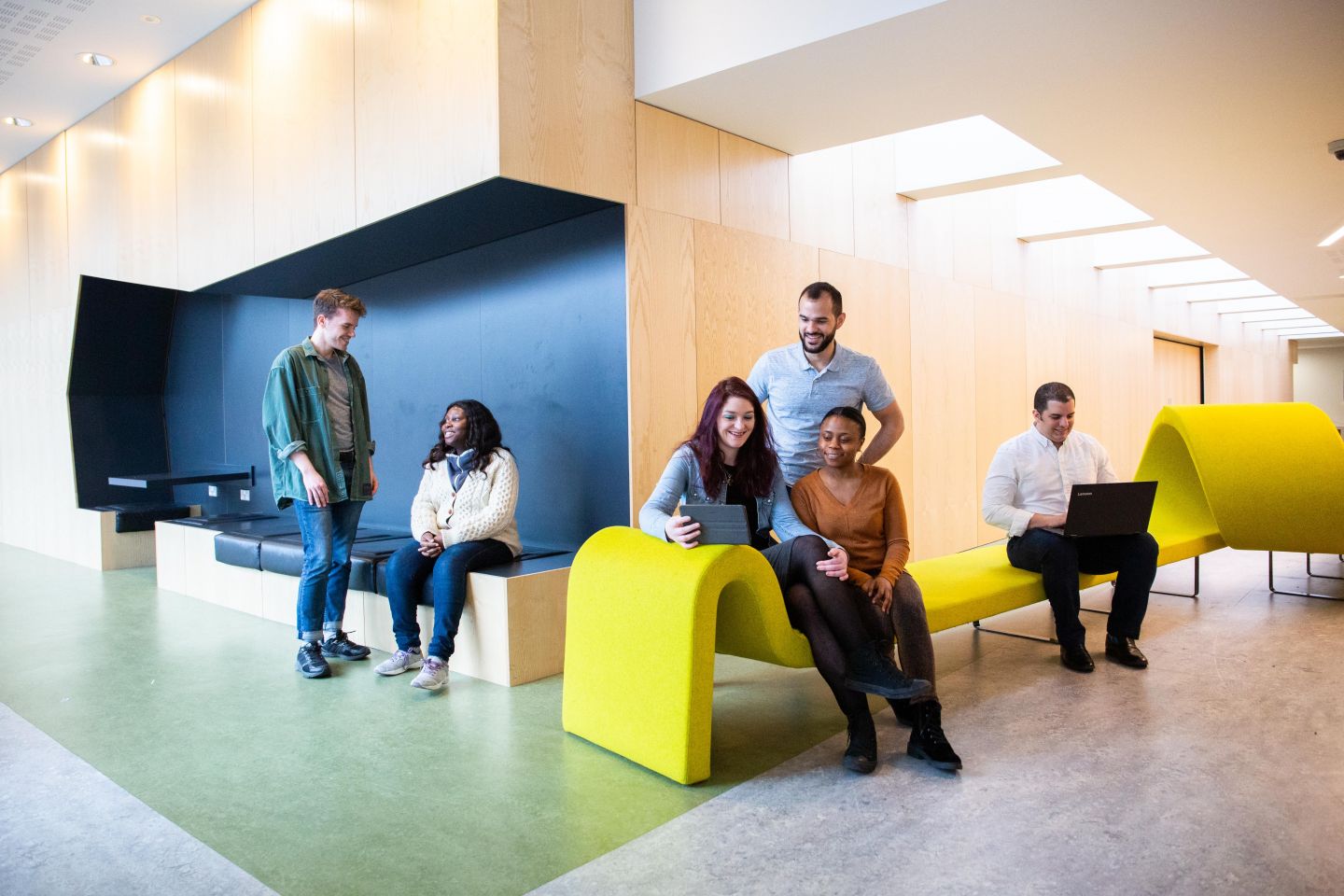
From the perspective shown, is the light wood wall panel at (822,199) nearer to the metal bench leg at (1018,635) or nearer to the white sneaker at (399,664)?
the metal bench leg at (1018,635)

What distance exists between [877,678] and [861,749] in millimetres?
231

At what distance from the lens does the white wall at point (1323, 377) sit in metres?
22.0

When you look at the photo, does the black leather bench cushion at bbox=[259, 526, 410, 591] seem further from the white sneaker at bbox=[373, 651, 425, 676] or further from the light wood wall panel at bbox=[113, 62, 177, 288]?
the light wood wall panel at bbox=[113, 62, 177, 288]

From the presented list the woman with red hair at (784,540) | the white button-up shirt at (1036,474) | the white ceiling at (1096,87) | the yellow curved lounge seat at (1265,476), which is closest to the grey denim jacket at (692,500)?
the woman with red hair at (784,540)

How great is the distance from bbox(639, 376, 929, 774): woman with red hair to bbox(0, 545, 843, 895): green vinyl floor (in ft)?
1.13

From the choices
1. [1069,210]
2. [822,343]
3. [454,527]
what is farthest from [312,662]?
[1069,210]

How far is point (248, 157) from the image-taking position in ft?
17.8

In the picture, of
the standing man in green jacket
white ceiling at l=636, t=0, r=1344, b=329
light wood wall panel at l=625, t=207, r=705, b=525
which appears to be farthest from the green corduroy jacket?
white ceiling at l=636, t=0, r=1344, b=329

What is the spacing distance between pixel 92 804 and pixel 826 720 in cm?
232

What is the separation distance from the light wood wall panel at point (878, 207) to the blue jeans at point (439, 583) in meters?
3.46

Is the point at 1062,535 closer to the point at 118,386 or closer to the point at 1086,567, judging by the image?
the point at 1086,567

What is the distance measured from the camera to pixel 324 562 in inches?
154

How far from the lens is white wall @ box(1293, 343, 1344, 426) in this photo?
72.2ft

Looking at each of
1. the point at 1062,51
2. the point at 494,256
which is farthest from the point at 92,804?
the point at 1062,51
